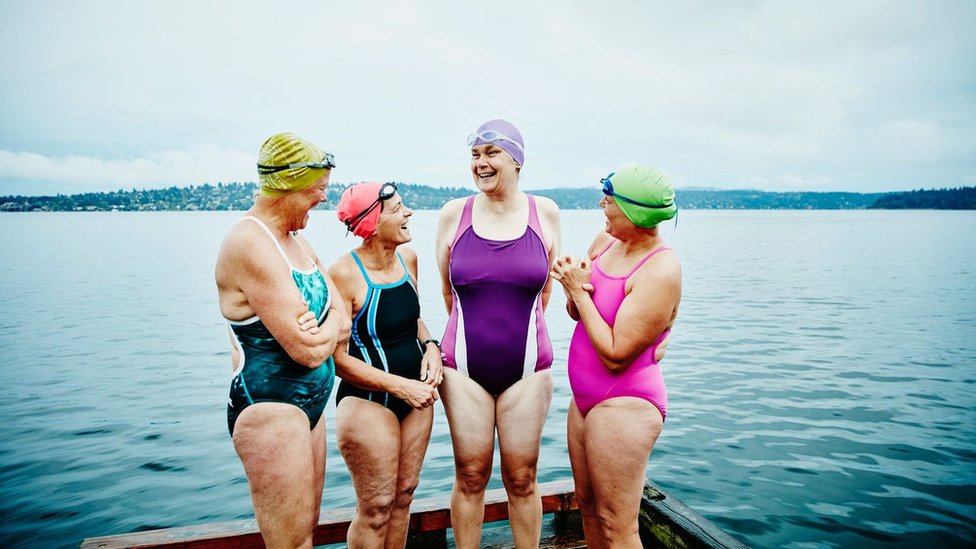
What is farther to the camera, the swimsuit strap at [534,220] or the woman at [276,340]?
the swimsuit strap at [534,220]

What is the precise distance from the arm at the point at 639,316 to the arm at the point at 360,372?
3.70 feet

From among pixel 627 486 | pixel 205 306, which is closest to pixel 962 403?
Answer: pixel 627 486

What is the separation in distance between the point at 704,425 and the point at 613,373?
773 cm

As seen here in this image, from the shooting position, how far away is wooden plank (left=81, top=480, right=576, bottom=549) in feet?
12.7

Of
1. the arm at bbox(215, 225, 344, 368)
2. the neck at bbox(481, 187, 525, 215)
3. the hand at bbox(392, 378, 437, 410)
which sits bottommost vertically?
the hand at bbox(392, 378, 437, 410)

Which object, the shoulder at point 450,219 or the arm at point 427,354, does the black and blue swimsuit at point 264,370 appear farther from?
the shoulder at point 450,219

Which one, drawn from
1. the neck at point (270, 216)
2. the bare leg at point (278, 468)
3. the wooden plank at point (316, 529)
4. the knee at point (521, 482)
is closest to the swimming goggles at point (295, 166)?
the neck at point (270, 216)

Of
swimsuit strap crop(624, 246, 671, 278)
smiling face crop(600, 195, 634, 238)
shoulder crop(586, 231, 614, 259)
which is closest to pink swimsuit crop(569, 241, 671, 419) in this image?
swimsuit strap crop(624, 246, 671, 278)

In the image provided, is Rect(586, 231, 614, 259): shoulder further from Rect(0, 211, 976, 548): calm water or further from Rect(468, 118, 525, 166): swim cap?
Rect(0, 211, 976, 548): calm water

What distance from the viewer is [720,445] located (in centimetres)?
898

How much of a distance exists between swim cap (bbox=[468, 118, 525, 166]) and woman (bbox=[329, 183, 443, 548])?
655mm

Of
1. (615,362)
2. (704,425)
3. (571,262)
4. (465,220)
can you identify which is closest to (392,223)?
(465,220)

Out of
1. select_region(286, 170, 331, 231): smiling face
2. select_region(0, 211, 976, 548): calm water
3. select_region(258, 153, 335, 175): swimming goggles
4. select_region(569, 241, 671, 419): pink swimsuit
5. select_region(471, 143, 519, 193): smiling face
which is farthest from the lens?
select_region(0, 211, 976, 548): calm water

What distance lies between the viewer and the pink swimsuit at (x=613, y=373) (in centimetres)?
301
